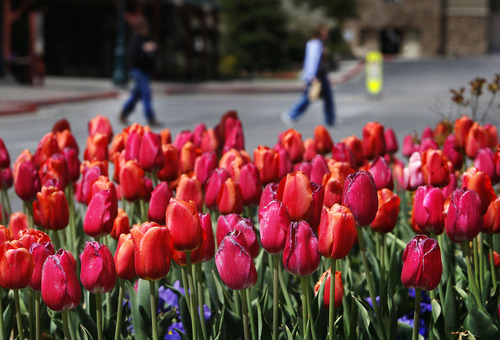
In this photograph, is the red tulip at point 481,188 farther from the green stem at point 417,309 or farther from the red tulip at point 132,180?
the red tulip at point 132,180

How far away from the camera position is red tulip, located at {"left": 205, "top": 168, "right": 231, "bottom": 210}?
8.73 ft

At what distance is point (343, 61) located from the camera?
4934 centimetres

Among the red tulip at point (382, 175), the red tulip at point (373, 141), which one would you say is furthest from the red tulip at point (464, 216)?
the red tulip at point (373, 141)

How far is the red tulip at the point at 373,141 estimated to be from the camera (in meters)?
3.57

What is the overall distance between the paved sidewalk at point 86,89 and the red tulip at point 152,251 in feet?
53.1

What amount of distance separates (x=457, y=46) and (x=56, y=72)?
36808mm

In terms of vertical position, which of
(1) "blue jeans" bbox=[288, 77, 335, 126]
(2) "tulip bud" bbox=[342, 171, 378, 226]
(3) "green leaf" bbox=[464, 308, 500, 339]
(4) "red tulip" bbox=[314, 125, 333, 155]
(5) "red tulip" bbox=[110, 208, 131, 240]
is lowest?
(1) "blue jeans" bbox=[288, 77, 335, 126]

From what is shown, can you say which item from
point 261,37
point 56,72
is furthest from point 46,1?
point 261,37

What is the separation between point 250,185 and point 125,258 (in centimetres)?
64

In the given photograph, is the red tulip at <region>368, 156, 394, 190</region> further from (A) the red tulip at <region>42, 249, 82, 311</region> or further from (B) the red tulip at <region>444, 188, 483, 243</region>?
(A) the red tulip at <region>42, 249, 82, 311</region>

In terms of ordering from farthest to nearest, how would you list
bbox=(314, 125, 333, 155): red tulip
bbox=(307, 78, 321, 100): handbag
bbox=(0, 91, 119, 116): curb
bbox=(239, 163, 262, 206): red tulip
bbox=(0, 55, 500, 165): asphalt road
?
bbox=(0, 91, 119, 116): curb < bbox=(307, 78, 321, 100): handbag < bbox=(0, 55, 500, 165): asphalt road < bbox=(314, 125, 333, 155): red tulip < bbox=(239, 163, 262, 206): red tulip

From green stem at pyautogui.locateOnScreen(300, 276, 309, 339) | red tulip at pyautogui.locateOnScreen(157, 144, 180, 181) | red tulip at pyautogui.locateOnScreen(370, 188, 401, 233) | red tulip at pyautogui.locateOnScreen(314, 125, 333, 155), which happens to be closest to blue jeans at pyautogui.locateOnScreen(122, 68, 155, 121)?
red tulip at pyautogui.locateOnScreen(314, 125, 333, 155)

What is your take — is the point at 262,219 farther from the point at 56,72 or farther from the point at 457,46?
the point at 457,46

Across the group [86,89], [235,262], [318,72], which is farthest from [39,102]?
[235,262]
